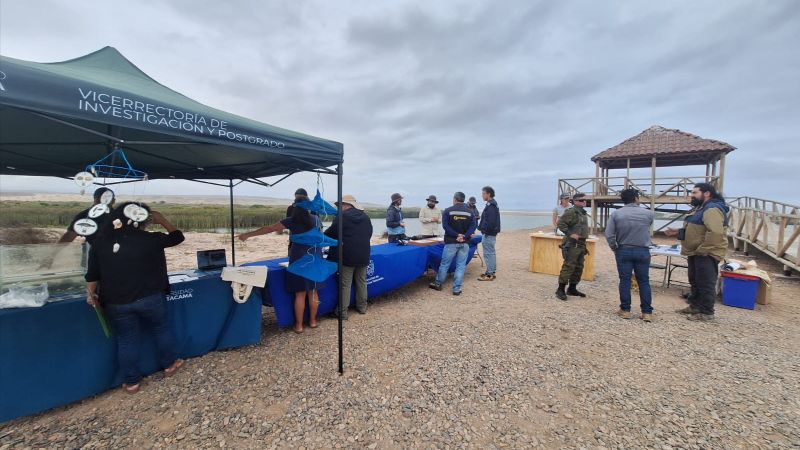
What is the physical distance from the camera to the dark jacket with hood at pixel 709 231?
13.0 feet

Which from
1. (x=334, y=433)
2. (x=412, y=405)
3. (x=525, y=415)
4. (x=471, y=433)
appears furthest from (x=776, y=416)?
(x=334, y=433)

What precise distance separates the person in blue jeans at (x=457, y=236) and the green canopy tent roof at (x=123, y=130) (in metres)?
2.72

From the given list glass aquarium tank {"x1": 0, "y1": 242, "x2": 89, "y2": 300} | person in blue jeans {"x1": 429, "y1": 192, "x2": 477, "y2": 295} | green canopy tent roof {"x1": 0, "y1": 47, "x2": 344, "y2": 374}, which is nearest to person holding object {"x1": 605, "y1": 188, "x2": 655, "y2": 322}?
person in blue jeans {"x1": 429, "y1": 192, "x2": 477, "y2": 295}

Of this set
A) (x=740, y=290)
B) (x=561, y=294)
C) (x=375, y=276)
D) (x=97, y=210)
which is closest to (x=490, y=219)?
(x=561, y=294)

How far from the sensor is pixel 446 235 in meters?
5.58

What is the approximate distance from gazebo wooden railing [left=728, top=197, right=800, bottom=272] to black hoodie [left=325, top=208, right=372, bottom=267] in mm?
8959

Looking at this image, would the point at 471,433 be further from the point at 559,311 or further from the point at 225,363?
the point at 559,311

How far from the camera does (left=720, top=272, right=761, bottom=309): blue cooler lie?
476 centimetres

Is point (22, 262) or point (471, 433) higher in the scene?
point (22, 262)

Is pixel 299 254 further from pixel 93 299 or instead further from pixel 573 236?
pixel 573 236

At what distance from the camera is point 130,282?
2326 mm

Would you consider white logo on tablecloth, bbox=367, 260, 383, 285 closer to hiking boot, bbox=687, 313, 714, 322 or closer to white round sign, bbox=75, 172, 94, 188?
white round sign, bbox=75, 172, 94, 188

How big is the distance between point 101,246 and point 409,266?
12.6ft

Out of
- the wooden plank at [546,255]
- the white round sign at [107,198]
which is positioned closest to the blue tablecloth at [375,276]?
the white round sign at [107,198]
